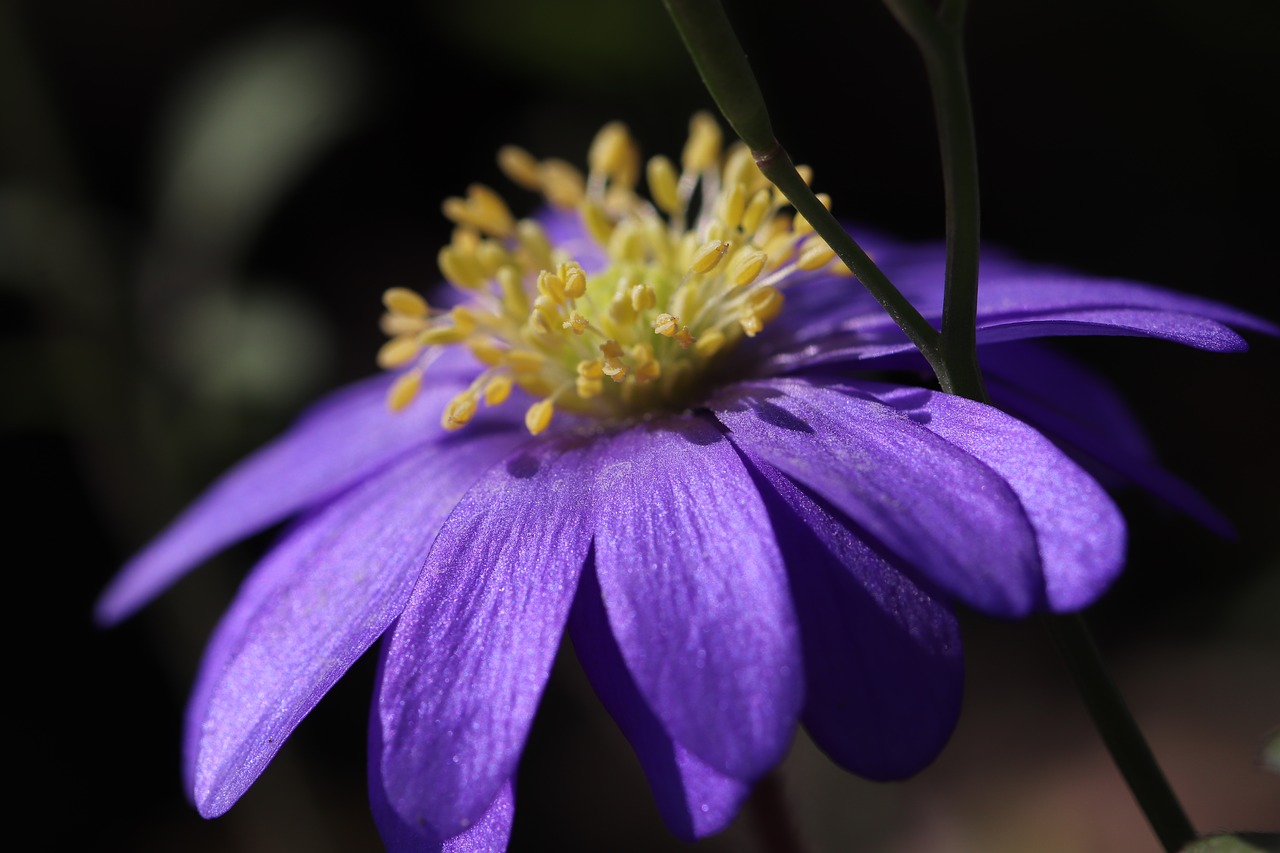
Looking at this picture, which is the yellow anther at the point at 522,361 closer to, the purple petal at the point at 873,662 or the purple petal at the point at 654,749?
the purple petal at the point at 654,749

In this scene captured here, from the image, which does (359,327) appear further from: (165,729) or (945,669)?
(945,669)

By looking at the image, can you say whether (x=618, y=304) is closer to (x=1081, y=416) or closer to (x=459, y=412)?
(x=459, y=412)

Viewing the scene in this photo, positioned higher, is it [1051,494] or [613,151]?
[613,151]

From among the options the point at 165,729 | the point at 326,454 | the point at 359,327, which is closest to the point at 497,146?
the point at 359,327

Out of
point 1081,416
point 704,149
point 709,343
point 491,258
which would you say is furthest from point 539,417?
point 1081,416

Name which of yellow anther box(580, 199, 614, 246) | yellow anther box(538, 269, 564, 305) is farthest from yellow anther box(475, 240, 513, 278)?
yellow anther box(538, 269, 564, 305)

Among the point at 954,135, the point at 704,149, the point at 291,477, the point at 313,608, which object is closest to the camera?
the point at 954,135

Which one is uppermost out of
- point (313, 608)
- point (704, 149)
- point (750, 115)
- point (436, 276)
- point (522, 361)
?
point (750, 115)

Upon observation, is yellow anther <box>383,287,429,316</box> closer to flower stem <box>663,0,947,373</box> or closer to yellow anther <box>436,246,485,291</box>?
yellow anther <box>436,246,485,291</box>
